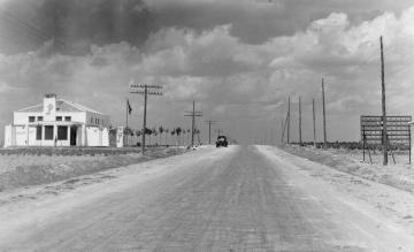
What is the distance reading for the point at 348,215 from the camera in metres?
12.4

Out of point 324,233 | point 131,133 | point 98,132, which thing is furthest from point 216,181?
point 131,133

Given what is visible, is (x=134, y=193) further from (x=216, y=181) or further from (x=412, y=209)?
(x=412, y=209)

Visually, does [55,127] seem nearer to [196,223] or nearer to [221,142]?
Result: [221,142]

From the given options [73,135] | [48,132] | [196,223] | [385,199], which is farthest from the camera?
[73,135]

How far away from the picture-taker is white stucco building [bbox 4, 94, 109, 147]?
101 meters

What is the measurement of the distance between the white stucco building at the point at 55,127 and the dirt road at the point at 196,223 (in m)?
86.5

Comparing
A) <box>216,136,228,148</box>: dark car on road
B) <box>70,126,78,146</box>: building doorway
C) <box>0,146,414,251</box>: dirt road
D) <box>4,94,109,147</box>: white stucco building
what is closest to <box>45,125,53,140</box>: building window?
<box>4,94,109,147</box>: white stucco building

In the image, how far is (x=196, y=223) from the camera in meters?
10.5

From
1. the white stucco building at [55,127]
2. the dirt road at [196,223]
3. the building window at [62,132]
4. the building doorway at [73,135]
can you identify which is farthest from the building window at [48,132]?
the dirt road at [196,223]

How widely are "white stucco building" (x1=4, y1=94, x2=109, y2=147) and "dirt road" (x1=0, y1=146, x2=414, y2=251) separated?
284 feet

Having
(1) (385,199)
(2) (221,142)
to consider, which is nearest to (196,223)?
(1) (385,199)

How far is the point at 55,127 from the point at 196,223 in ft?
307

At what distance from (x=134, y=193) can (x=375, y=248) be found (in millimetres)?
9561

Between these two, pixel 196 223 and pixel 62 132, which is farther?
pixel 62 132
